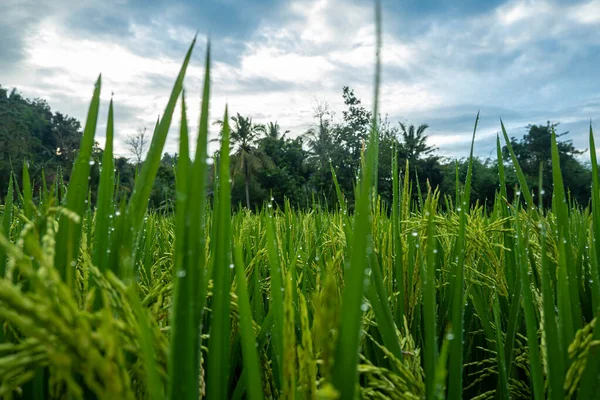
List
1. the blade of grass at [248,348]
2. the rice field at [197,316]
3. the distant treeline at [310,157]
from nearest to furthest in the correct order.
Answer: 1. the rice field at [197,316]
2. the blade of grass at [248,348]
3. the distant treeline at [310,157]

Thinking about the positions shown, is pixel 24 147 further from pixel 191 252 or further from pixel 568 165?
pixel 568 165

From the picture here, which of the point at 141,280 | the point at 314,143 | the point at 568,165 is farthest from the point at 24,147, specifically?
the point at 568,165

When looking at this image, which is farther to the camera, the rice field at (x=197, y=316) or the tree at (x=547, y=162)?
the tree at (x=547, y=162)

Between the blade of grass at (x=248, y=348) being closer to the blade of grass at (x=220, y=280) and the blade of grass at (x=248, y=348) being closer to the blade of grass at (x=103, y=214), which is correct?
the blade of grass at (x=220, y=280)

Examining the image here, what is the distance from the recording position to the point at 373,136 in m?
0.47

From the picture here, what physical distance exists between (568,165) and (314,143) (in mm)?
32141

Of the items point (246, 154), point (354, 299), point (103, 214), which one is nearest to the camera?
point (354, 299)

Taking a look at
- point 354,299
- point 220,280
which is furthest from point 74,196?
point 354,299

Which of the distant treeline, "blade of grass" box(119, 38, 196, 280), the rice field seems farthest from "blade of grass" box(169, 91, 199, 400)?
the distant treeline

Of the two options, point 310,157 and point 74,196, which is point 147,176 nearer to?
point 74,196

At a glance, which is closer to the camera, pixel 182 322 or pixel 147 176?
pixel 182 322

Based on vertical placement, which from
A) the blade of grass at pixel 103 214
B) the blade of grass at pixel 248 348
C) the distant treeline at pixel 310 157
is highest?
the distant treeline at pixel 310 157

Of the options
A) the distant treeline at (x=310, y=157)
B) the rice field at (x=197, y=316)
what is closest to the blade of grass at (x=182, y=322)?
the rice field at (x=197, y=316)

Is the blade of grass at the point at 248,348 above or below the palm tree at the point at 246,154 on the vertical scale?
below
